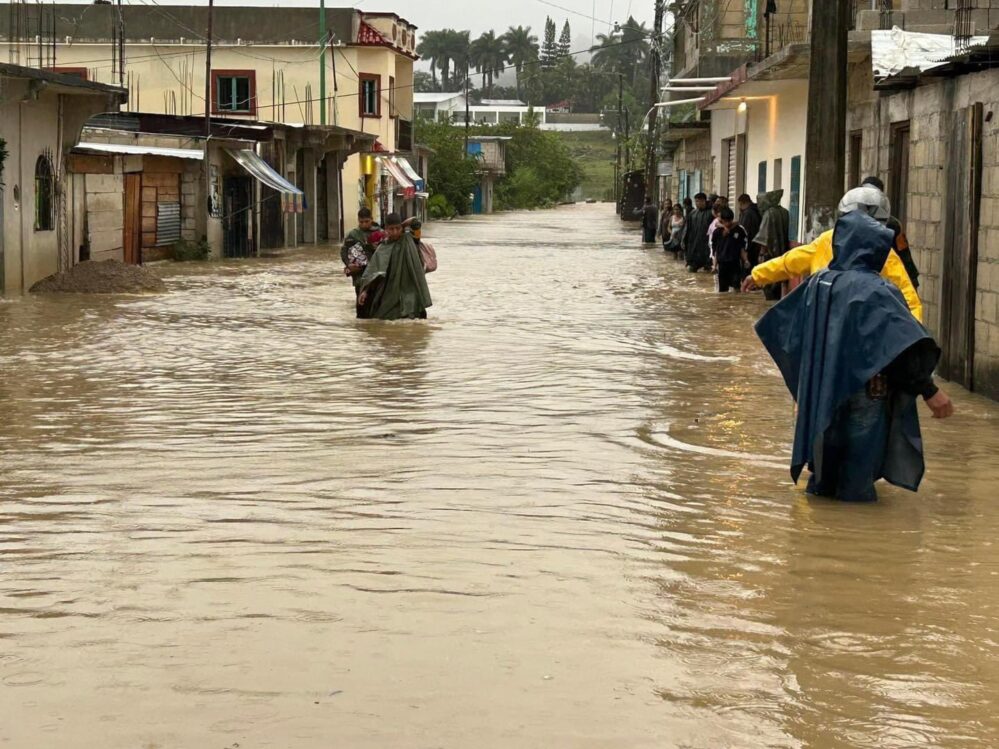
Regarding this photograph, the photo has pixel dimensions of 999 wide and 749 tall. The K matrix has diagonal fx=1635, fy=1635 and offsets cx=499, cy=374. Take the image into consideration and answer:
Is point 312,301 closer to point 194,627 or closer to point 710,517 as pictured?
point 710,517

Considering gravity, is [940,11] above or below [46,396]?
above

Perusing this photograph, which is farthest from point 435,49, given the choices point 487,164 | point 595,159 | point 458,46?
point 487,164

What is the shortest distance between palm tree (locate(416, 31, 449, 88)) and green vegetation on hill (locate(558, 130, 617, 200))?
29.7 m

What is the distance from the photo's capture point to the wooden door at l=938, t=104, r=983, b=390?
1180 centimetres

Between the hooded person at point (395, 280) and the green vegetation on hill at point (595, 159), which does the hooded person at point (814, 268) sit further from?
the green vegetation on hill at point (595, 159)

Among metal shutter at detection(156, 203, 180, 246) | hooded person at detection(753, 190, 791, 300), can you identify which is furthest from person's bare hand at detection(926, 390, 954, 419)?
metal shutter at detection(156, 203, 180, 246)

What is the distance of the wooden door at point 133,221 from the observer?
30.0 meters

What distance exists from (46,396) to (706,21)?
105 ft

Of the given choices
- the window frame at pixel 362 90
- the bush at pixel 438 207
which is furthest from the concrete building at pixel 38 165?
the bush at pixel 438 207

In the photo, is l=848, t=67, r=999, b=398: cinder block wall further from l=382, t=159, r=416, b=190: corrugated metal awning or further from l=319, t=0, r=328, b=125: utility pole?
l=382, t=159, r=416, b=190: corrugated metal awning

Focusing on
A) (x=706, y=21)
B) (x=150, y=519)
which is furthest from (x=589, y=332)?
(x=706, y=21)

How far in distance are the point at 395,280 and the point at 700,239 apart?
12.5m

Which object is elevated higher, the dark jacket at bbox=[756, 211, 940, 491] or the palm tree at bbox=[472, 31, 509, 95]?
the palm tree at bbox=[472, 31, 509, 95]

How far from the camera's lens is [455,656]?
Answer: 484cm
